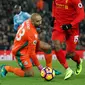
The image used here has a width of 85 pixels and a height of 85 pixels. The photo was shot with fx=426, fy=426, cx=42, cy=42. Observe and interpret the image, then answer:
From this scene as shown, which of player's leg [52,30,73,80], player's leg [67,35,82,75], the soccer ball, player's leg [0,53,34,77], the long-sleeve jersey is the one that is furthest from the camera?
player's leg [67,35,82,75]

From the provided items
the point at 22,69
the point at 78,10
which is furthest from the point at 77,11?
the point at 22,69

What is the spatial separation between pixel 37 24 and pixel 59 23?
88 centimetres

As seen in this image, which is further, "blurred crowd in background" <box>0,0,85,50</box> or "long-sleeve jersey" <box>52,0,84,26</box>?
"blurred crowd in background" <box>0,0,85,50</box>

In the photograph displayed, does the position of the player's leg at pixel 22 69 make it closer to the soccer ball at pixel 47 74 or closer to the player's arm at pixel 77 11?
the soccer ball at pixel 47 74

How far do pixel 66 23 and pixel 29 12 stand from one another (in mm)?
12866

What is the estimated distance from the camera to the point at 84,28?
21.8m

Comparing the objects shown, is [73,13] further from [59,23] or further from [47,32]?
[47,32]

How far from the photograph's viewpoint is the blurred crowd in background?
1950 centimetres

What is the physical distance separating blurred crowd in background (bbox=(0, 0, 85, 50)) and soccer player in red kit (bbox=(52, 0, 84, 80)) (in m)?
9.22

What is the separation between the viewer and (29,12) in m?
22.2

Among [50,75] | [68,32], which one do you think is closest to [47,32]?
[68,32]

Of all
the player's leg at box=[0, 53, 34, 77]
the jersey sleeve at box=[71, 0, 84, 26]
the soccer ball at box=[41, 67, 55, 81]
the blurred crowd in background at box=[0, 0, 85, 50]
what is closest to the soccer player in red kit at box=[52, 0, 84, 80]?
the jersey sleeve at box=[71, 0, 84, 26]

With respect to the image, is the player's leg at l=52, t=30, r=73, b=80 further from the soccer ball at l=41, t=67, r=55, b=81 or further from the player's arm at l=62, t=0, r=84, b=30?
the soccer ball at l=41, t=67, r=55, b=81

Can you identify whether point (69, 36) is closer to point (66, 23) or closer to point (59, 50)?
point (66, 23)
